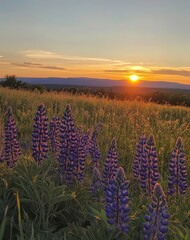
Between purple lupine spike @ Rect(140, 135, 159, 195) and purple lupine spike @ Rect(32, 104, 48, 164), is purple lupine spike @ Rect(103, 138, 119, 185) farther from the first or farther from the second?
purple lupine spike @ Rect(32, 104, 48, 164)

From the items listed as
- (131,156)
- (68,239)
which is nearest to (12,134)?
(68,239)

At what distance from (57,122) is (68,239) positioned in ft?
8.60

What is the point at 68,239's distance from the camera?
248cm

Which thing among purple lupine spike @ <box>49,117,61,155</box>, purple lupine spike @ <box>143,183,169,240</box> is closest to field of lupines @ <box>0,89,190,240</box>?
purple lupine spike @ <box>143,183,169,240</box>

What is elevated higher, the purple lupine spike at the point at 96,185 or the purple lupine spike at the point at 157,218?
the purple lupine spike at the point at 157,218

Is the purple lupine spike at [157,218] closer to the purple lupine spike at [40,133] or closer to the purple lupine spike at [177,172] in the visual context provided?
the purple lupine spike at [177,172]

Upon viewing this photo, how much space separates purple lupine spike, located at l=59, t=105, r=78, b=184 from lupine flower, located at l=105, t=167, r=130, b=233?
147cm

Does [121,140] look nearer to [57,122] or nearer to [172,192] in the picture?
[57,122]

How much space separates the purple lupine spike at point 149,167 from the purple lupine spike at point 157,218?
1.40 metres

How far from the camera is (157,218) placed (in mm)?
2105

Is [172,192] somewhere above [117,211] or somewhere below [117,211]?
below

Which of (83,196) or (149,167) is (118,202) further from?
(149,167)

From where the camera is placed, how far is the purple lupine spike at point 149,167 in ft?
11.6

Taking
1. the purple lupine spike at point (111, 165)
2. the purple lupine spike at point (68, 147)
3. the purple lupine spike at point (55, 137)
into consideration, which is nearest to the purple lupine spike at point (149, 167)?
the purple lupine spike at point (111, 165)
